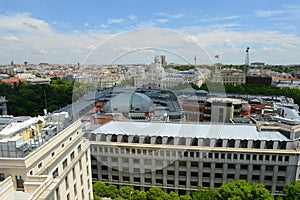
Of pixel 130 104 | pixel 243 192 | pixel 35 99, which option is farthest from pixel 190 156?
pixel 35 99

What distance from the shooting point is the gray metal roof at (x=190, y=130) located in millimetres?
10773

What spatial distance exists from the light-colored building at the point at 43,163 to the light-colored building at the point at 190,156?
10.9 feet

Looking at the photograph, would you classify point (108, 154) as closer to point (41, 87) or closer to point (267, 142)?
point (267, 142)

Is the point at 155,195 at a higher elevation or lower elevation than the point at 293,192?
lower

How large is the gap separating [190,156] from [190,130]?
→ 1.40 meters

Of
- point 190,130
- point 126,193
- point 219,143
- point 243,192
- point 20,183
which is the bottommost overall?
point 126,193

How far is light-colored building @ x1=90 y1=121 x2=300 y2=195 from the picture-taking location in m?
10.4

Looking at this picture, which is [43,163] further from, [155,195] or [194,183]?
[194,183]

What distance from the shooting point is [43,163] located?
5.23 metres

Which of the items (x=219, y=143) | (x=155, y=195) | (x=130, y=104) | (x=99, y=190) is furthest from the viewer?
(x=130, y=104)

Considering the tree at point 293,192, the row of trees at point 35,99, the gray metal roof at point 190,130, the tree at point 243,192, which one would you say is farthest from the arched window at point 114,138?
the row of trees at point 35,99

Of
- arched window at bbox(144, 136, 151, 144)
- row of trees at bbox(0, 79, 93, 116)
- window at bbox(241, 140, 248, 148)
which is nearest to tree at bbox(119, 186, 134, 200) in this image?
arched window at bbox(144, 136, 151, 144)

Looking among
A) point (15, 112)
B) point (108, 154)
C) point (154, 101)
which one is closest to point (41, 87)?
point (15, 112)

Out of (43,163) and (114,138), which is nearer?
(43,163)
